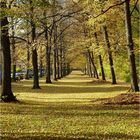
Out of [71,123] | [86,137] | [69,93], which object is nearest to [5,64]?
[69,93]

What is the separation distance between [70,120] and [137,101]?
20.7 ft

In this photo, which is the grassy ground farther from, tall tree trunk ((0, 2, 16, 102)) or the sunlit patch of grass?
tall tree trunk ((0, 2, 16, 102))

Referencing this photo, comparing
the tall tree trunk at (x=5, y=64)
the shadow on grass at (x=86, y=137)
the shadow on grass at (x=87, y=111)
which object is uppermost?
the tall tree trunk at (x=5, y=64)

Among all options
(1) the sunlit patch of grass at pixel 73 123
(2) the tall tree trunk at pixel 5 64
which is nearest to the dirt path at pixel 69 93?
(2) the tall tree trunk at pixel 5 64

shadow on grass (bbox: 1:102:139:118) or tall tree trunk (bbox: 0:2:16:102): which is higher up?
tall tree trunk (bbox: 0:2:16:102)

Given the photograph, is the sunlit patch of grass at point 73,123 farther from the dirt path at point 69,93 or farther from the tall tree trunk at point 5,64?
the dirt path at point 69,93

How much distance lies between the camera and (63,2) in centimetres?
4894

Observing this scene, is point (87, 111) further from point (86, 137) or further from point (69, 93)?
A: point (69, 93)

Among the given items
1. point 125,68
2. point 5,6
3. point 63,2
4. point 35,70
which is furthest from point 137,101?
point 63,2

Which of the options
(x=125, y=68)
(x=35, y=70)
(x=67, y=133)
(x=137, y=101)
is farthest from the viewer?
(x=125, y=68)

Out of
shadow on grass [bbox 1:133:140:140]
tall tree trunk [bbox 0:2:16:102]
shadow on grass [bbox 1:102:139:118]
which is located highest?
tall tree trunk [bbox 0:2:16:102]

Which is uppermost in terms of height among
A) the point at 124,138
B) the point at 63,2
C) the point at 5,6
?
the point at 63,2

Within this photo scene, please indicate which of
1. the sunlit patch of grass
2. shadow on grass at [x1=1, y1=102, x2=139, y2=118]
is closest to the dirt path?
shadow on grass at [x1=1, y1=102, x2=139, y2=118]

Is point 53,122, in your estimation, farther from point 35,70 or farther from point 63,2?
point 63,2
